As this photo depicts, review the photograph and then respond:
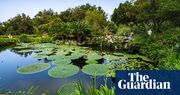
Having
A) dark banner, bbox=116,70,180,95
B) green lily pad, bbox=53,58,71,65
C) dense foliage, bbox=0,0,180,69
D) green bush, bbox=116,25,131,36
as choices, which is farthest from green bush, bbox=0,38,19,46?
dark banner, bbox=116,70,180,95

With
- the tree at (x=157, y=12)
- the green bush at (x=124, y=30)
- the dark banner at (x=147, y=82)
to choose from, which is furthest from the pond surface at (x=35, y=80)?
the green bush at (x=124, y=30)

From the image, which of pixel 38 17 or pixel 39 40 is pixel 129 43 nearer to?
pixel 39 40

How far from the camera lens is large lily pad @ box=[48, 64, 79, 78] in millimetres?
8725

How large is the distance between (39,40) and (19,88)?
13660mm

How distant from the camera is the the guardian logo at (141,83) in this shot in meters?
2.23

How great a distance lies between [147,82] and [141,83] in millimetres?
53

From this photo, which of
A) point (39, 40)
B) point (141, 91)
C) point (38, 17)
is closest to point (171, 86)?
point (141, 91)

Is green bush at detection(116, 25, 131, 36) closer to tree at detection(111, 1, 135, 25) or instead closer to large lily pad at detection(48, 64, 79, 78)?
tree at detection(111, 1, 135, 25)

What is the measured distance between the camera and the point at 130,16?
17703 mm

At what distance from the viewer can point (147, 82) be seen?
2234 millimetres

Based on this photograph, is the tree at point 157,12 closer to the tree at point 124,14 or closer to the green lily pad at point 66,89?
the tree at point 124,14

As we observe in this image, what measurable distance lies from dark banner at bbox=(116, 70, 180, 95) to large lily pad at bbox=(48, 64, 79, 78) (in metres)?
6.48

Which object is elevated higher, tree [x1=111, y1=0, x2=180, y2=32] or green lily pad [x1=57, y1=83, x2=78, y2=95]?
tree [x1=111, y1=0, x2=180, y2=32]

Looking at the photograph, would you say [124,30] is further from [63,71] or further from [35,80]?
[35,80]
